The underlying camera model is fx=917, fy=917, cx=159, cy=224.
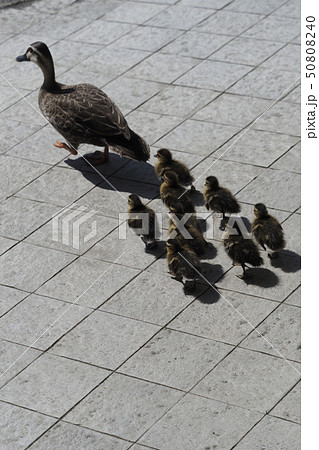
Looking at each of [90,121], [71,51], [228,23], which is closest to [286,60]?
[228,23]

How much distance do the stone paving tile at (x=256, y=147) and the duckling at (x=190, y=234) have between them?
197 centimetres

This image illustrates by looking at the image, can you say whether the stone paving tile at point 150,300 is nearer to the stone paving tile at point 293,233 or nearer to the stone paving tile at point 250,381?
the stone paving tile at point 250,381

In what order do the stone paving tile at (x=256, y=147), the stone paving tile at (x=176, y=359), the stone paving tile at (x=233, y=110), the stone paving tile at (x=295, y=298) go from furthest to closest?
the stone paving tile at (x=233, y=110) < the stone paving tile at (x=256, y=147) < the stone paving tile at (x=295, y=298) < the stone paving tile at (x=176, y=359)

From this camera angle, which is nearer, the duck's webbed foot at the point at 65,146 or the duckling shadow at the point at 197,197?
the duckling shadow at the point at 197,197

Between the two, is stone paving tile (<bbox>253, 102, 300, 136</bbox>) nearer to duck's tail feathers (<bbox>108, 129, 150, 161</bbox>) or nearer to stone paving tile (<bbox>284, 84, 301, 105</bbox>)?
stone paving tile (<bbox>284, 84, 301, 105</bbox>)

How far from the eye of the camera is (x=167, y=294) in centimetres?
1007

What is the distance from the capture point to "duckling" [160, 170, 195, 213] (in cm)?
1102

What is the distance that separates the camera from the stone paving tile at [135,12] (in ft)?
54.3

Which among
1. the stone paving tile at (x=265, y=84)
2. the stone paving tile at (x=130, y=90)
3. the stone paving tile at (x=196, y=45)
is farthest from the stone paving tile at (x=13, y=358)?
the stone paving tile at (x=196, y=45)

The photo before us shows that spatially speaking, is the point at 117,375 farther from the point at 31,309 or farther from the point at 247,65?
the point at 247,65

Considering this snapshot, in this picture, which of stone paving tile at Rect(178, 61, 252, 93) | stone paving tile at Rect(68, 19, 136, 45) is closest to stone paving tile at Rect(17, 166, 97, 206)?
stone paving tile at Rect(178, 61, 252, 93)
